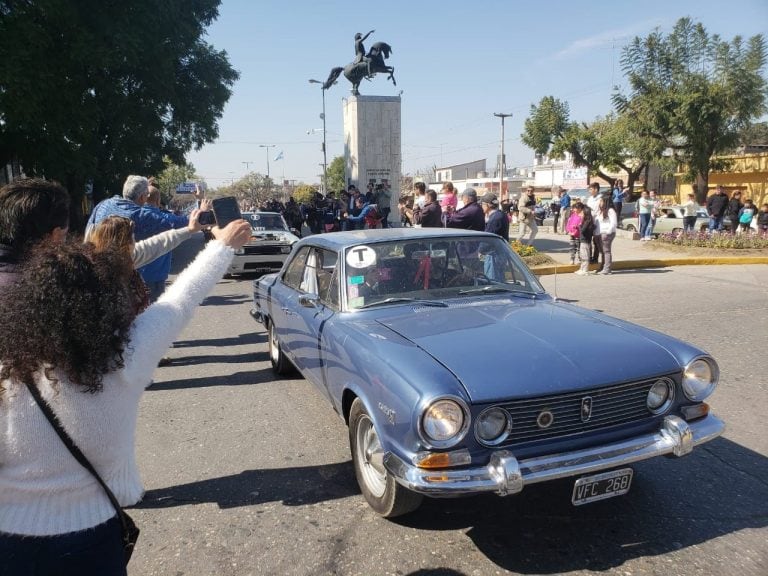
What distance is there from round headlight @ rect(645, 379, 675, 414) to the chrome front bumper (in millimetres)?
88

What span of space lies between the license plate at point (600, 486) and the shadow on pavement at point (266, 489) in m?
1.35

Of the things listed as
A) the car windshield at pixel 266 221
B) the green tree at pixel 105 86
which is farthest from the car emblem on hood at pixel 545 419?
the green tree at pixel 105 86

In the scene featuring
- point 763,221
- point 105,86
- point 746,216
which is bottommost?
point 763,221

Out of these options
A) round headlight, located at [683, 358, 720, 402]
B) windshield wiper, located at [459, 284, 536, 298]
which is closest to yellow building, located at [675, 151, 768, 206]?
windshield wiper, located at [459, 284, 536, 298]

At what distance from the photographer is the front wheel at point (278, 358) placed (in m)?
5.67

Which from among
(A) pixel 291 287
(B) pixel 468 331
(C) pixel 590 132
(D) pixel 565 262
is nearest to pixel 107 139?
(D) pixel 565 262

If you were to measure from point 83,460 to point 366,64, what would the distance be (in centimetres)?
2463

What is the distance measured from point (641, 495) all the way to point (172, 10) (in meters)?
19.0

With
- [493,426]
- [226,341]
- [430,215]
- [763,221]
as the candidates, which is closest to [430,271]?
[493,426]

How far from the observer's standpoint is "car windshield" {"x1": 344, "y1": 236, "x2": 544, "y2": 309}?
4016 millimetres

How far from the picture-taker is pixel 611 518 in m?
3.20

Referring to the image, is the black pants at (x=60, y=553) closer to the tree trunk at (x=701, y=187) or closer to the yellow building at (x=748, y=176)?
the tree trunk at (x=701, y=187)

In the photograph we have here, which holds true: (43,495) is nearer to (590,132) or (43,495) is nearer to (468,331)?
(468,331)

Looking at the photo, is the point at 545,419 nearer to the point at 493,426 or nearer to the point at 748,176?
the point at 493,426
